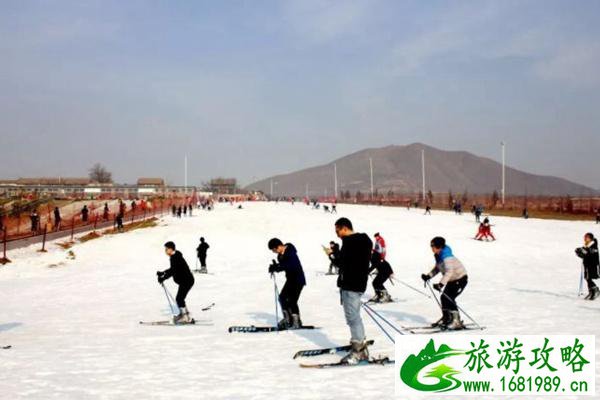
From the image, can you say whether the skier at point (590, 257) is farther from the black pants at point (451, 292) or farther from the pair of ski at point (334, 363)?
the pair of ski at point (334, 363)

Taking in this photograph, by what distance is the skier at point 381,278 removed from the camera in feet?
43.4

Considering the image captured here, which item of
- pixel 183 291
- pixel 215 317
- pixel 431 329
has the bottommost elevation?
pixel 215 317

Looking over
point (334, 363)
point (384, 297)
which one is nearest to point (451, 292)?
point (334, 363)

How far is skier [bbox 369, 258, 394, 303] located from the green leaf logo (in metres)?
6.07

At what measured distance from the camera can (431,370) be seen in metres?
6.51

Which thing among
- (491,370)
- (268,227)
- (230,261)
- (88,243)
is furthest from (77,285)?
(268,227)

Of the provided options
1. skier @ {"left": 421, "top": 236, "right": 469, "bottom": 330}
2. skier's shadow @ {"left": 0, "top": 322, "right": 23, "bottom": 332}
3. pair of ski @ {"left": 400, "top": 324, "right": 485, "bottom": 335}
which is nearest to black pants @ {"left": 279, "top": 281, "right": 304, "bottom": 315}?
pair of ski @ {"left": 400, "top": 324, "right": 485, "bottom": 335}

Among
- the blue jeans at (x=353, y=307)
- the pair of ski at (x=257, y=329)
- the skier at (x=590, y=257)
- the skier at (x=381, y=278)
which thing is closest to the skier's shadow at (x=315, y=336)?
the pair of ski at (x=257, y=329)

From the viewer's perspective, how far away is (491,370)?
6.73m

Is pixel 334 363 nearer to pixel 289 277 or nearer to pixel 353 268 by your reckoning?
pixel 353 268

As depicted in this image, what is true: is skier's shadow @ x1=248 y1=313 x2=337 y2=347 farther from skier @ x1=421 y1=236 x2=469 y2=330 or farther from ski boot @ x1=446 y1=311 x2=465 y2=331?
ski boot @ x1=446 y1=311 x2=465 y2=331

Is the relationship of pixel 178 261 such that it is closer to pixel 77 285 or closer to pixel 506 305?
pixel 506 305

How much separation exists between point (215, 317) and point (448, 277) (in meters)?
5.60

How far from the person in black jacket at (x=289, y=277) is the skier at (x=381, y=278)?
3269 millimetres
